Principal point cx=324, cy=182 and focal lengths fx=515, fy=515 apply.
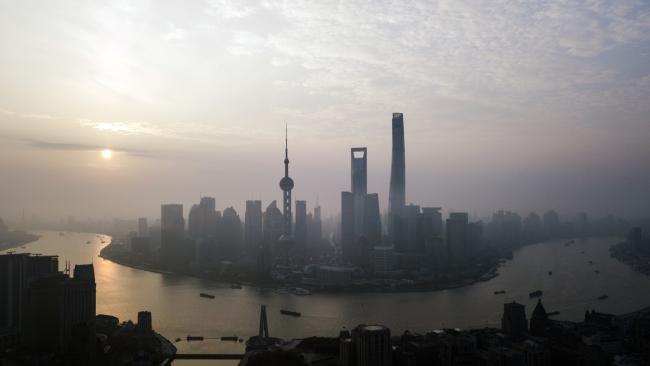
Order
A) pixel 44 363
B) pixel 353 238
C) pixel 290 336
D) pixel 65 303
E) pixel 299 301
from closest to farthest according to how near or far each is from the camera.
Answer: pixel 44 363, pixel 65 303, pixel 290 336, pixel 299 301, pixel 353 238

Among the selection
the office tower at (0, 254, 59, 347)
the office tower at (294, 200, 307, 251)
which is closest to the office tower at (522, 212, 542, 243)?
the office tower at (294, 200, 307, 251)

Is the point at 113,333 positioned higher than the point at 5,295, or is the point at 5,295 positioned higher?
the point at 5,295

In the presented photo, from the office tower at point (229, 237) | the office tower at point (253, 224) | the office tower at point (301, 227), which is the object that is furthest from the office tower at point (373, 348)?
the office tower at point (253, 224)

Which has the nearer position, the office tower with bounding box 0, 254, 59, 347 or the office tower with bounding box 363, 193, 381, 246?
the office tower with bounding box 0, 254, 59, 347

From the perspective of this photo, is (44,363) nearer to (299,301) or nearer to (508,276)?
(299,301)

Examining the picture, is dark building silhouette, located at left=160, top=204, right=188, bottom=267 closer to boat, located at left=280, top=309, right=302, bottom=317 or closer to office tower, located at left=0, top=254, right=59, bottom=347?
boat, located at left=280, top=309, right=302, bottom=317

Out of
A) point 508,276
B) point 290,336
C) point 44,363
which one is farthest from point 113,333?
point 508,276

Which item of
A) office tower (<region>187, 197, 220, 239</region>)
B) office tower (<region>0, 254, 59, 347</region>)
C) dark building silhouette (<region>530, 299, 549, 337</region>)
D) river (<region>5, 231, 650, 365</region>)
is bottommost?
river (<region>5, 231, 650, 365</region>)

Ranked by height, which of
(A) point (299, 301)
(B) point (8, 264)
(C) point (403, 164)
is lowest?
(A) point (299, 301)
